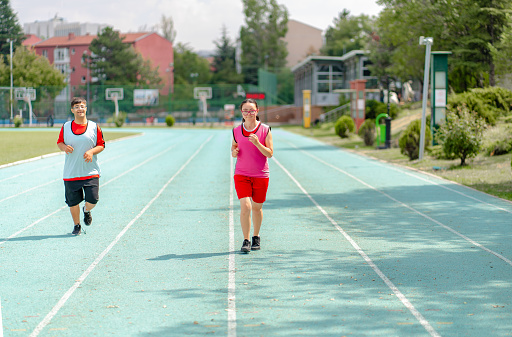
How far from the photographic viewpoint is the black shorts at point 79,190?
8547 mm

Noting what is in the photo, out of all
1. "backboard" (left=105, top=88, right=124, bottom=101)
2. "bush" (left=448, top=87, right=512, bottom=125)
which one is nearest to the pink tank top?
"bush" (left=448, top=87, right=512, bottom=125)

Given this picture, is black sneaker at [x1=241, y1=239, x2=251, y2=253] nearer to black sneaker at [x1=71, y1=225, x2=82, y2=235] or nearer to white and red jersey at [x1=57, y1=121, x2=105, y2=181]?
white and red jersey at [x1=57, y1=121, x2=105, y2=181]

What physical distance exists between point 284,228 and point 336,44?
8622cm

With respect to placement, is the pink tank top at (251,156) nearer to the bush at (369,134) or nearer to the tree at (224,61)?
the bush at (369,134)

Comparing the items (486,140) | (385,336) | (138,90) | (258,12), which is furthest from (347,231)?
(258,12)

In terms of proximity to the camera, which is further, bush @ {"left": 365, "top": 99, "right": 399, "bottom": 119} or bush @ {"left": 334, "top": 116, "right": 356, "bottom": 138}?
bush @ {"left": 365, "top": 99, "right": 399, "bottom": 119}

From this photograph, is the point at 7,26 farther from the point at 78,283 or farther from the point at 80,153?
the point at 78,283

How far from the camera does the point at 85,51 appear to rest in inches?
3976

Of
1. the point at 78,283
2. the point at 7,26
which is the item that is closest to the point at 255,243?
the point at 78,283

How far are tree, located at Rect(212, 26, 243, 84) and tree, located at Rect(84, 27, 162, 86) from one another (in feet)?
55.8

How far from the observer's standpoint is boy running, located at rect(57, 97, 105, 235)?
8.45m

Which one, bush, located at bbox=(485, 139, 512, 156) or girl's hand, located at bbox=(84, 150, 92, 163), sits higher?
girl's hand, located at bbox=(84, 150, 92, 163)

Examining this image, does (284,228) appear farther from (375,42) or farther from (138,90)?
(138,90)

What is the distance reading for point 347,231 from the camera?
924 cm
